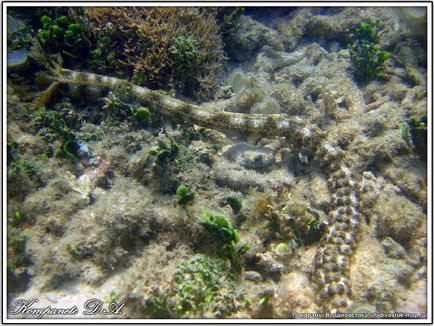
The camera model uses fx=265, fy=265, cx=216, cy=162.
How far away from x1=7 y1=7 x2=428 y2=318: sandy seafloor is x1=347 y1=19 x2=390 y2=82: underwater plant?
0.69 meters

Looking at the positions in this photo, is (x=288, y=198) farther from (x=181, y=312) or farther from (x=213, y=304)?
(x=181, y=312)

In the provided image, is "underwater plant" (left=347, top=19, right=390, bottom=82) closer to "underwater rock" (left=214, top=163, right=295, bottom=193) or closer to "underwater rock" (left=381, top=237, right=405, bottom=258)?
"underwater rock" (left=214, top=163, right=295, bottom=193)

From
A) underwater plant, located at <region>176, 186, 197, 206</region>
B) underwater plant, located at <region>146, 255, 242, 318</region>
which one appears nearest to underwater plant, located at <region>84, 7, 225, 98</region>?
underwater plant, located at <region>176, 186, 197, 206</region>

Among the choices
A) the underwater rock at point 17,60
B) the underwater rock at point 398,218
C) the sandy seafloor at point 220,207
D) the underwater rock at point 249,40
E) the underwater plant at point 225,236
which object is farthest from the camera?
the underwater rock at point 249,40

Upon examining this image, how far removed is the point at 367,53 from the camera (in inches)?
300

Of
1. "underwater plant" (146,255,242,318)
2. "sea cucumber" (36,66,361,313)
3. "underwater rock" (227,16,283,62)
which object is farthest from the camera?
"underwater rock" (227,16,283,62)

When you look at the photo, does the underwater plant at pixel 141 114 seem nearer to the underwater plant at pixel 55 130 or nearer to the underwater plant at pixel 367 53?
the underwater plant at pixel 55 130

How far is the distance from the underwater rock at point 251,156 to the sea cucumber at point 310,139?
1.31ft

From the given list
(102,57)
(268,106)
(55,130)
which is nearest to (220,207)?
(268,106)

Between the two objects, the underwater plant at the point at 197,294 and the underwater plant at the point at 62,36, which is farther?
the underwater plant at the point at 62,36

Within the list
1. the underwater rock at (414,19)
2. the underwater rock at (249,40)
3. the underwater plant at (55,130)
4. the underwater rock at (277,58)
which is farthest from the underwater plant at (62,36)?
the underwater rock at (414,19)

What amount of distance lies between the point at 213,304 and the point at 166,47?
573 centimetres

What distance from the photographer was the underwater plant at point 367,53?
7.47 m

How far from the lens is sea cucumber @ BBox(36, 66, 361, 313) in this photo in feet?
14.2
